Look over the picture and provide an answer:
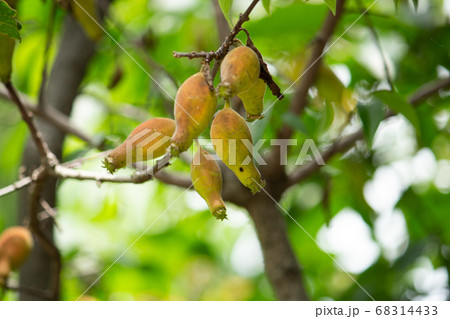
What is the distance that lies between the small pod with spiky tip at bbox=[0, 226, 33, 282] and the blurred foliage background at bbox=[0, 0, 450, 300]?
73mm

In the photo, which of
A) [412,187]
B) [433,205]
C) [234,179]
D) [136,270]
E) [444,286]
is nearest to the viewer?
[234,179]

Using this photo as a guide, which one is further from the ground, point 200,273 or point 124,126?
point 124,126

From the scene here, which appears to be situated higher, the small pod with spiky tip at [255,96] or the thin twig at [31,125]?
the thin twig at [31,125]

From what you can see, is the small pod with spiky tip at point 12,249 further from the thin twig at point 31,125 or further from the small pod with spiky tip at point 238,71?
the small pod with spiky tip at point 238,71

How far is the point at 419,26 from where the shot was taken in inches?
49.6

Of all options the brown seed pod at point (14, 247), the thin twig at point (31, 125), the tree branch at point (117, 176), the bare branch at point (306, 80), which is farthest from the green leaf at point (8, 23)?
the bare branch at point (306, 80)

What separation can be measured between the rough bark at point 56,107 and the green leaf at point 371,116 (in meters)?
0.74

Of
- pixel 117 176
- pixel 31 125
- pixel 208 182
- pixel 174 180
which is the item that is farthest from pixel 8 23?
pixel 174 180

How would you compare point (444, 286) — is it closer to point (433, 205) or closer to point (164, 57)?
point (433, 205)

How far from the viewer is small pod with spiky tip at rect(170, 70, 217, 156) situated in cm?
54

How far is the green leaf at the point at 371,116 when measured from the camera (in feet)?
2.46
